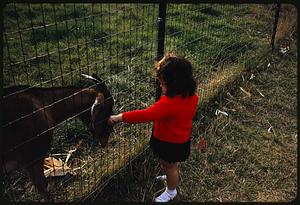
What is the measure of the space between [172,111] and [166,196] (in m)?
0.95

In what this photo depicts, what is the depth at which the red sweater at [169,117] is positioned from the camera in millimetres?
3031

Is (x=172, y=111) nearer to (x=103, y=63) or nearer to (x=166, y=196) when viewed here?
(x=166, y=196)

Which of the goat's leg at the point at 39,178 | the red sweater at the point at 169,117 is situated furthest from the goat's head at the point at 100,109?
the goat's leg at the point at 39,178

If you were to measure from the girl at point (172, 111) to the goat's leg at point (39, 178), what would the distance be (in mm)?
703

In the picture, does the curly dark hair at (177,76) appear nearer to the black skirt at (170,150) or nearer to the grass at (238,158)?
the black skirt at (170,150)

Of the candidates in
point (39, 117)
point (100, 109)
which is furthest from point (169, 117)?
point (39, 117)

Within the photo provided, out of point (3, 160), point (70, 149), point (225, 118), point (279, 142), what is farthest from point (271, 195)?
point (3, 160)

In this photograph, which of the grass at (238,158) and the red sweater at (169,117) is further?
the grass at (238,158)

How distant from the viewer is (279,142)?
15.3ft

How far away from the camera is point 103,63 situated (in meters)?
5.09

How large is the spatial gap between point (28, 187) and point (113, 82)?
2.16 metres

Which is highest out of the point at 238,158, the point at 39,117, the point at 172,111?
the point at 172,111

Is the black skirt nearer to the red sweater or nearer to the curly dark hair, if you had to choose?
the red sweater

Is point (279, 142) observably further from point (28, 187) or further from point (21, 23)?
point (21, 23)
